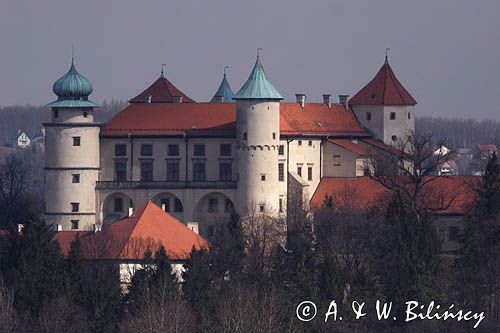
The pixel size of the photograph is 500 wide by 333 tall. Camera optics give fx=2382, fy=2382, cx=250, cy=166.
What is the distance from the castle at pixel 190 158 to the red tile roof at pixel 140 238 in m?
7.53

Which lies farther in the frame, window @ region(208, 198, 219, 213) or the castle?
window @ region(208, 198, 219, 213)

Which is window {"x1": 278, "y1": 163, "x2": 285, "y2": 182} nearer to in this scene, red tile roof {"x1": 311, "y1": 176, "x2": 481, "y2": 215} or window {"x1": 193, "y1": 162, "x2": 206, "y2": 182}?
red tile roof {"x1": 311, "y1": 176, "x2": 481, "y2": 215}

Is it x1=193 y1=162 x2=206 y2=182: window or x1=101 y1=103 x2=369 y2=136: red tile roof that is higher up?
x1=101 y1=103 x2=369 y2=136: red tile roof

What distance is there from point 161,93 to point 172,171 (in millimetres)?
8543

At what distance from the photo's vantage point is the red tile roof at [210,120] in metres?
104

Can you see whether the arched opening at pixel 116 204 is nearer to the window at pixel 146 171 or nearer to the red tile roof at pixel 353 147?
the window at pixel 146 171

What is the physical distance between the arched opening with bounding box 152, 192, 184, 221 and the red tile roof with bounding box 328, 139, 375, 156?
747 cm

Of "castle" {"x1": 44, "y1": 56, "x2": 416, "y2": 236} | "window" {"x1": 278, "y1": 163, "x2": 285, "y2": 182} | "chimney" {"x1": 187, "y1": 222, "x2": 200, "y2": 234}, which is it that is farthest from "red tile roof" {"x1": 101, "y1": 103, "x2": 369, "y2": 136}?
"chimney" {"x1": 187, "y1": 222, "x2": 200, "y2": 234}

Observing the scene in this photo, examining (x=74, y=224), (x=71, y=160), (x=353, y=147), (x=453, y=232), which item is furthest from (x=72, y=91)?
(x=453, y=232)

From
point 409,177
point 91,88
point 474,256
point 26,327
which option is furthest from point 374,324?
point 91,88

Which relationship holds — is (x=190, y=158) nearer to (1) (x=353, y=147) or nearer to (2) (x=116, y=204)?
(2) (x=116, y=204)

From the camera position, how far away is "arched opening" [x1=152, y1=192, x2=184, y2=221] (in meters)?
103

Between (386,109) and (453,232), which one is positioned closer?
(453,232)

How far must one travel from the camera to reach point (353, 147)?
10556cm
